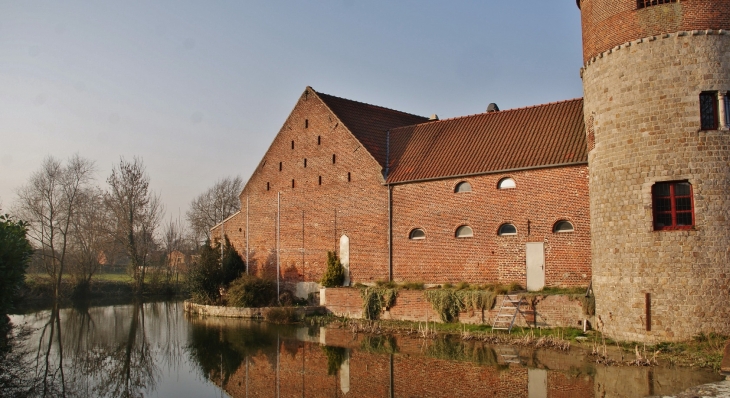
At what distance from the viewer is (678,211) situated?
48.6 ft

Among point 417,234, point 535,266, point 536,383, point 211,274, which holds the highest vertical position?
point 417,234

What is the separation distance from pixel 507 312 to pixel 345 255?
891 centimetres

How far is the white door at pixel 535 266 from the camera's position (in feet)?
65.2

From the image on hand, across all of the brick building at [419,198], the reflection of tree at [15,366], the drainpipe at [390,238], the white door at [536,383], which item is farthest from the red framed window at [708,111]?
the reflection of tree at [15,366]

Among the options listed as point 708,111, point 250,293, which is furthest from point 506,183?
point 250,293

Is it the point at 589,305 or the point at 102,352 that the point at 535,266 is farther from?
the point at 102,352

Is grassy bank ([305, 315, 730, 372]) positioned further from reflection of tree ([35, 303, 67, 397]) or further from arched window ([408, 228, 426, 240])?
reflection of tree ([35, 303, 67, 397])

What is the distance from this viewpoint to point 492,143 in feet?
74.3

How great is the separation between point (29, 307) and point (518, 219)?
27525mm

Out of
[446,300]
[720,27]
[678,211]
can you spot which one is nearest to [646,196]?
[678,211]

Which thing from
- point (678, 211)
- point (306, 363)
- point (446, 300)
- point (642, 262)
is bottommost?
point (306, 363)

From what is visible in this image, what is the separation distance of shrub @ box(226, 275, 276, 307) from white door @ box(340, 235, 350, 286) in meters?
3.42

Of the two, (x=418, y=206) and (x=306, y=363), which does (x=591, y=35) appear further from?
(x=306, y=363)

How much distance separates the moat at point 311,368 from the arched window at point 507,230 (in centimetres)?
515
